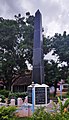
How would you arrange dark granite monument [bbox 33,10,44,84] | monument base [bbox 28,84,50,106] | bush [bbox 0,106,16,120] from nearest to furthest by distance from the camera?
bush [bbox 0,106,16,120] → monument base [bbox 28,84,50,106] → dark granite monument [bbox 33,10,44,84]

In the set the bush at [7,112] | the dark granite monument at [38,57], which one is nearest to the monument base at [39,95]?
the dark granite monument at [38,57]

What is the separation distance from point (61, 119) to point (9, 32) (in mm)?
18987

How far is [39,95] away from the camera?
12.3 m

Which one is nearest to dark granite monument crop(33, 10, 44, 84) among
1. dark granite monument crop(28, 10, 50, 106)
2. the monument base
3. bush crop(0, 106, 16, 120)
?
dark granite monument crop(28, 10, 50, 106)

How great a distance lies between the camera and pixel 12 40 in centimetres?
2302

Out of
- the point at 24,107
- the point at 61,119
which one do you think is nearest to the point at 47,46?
the point at 24,107

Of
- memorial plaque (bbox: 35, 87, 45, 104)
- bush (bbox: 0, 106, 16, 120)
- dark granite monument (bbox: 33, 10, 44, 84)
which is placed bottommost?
bush (bbox: 0, 106, 16, 120)

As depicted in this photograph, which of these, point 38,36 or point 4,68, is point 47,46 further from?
point 38,36

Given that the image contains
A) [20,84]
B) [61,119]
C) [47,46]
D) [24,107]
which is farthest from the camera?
[20,84]

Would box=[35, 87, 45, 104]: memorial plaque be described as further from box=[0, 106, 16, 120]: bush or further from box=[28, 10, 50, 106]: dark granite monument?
box=[0, 106, 16, 120]: bush

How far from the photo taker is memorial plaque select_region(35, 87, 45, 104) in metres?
12.1

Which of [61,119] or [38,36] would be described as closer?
[61,119]

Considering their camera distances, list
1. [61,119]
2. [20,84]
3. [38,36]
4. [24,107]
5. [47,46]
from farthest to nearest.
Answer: [20,84] < [47,46] < [38,36] < [24,107] < [61,119]

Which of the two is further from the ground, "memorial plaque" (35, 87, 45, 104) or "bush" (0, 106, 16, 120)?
"memorial plaque" (35, 87, 45, 104)
